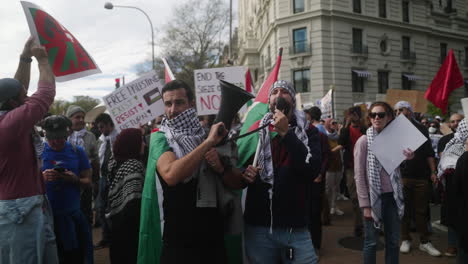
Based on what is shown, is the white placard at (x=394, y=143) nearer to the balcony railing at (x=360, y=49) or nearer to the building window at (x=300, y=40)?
the building window at (x=300, y=40)

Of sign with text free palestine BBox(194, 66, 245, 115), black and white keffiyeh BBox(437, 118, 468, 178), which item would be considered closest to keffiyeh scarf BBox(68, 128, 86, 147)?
sign with text free palestine BBox(194, 66, 245, 115)

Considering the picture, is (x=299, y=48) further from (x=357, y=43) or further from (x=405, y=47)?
(x=405, y=47)

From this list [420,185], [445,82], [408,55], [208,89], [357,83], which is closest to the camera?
[208,89]

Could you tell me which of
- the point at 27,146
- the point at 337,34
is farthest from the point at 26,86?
the point at 337,34

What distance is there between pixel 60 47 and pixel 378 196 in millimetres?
3445

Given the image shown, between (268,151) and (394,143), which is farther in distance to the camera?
(394,143)

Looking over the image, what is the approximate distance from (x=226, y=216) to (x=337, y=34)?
29.1 meters

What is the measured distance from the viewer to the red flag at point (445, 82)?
7543 mm

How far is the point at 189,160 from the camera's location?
2027mm

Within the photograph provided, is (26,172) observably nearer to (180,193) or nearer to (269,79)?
(180,193)

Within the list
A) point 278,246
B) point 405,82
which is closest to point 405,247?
point 278,246

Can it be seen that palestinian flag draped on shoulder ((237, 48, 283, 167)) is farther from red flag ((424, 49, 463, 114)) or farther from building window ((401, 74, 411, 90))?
building window ((401, 74, 411, 90))

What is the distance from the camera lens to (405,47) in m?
32.6

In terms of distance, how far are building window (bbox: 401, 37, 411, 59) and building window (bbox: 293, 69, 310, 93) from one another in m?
9.19
